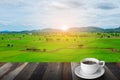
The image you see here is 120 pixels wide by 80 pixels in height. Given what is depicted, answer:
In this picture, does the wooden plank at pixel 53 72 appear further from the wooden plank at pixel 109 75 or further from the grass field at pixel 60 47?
the grass field at pixel 60 47

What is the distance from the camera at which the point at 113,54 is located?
440 cm

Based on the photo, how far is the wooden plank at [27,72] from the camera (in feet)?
4.64

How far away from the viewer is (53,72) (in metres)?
1.53

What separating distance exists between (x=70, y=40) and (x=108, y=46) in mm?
743

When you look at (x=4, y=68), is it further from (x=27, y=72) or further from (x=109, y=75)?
(x=109, y=75)

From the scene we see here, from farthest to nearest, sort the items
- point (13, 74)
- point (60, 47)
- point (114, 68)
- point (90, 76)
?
1. point (60, 47)
2. point (114, 68)
3. point (13, 74)
4. point (90, 76)

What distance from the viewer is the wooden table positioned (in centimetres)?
140

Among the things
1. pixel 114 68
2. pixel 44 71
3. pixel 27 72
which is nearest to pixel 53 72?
pixel 44 71

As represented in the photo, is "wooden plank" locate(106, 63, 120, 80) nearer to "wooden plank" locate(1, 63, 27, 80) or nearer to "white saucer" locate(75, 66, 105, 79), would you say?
"white saucer" locate(75, 66, 105, 79)

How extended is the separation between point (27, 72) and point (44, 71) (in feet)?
0.37

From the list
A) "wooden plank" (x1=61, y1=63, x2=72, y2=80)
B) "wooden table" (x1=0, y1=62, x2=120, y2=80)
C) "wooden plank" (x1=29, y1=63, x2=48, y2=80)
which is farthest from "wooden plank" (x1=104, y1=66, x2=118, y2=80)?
"wooden plank" (x1=29, y1=63, x2=48, y2=80)

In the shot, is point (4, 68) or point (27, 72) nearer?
point (27, 72)

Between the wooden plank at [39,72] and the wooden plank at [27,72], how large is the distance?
0.03 m

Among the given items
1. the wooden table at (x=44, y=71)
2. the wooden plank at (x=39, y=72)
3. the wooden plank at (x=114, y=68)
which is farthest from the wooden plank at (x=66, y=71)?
the wooden plank at (x=114, y=68)
